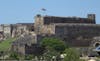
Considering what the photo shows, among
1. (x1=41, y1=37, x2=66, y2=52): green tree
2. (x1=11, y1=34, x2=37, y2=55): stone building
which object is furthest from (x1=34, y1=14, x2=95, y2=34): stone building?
(x1=41, y1=37, x2=66, y2=52): green tree

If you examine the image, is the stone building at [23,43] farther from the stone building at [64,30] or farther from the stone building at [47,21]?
the stone building at [47,21]

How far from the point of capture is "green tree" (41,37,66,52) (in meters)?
70.1

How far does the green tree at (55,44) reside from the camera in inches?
2761

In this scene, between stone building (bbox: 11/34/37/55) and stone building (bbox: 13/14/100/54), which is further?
stone building (bbox: 13/14/100/54)

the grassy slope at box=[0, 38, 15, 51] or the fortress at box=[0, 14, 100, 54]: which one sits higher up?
the fortress at box=[0, 14, 100, 54]

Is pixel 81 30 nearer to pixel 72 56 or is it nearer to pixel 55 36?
pixel 55 36

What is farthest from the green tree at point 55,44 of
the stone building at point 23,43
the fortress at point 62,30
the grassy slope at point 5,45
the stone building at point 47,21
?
the stone building at point 47,21

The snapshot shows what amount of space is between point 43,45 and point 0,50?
6653 millimetres

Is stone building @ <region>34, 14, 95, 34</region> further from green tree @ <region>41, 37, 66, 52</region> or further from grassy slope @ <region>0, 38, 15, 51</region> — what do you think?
green tree @ <region>41, 37, 66, 52</region>

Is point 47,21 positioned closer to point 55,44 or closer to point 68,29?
point 68,29

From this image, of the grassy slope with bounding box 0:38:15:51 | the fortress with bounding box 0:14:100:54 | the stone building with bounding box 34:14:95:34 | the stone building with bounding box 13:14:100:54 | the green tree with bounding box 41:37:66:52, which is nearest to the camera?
the green tree with bounding box 41:37:66:52

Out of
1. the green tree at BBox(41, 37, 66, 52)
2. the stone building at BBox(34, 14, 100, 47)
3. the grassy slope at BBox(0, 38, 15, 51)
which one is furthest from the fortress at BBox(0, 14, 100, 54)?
the green tree at BBox(41, 37, 66, 52)

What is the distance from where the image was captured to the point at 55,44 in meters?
70.9

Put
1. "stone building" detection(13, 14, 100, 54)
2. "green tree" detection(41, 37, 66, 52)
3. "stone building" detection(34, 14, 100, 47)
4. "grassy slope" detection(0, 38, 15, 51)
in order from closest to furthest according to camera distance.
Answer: "green tree" detection(41, 37, 66, 52)
"grassy slope" detection(0, 38, 15, 51)
"stone building" detection(13, 14, 100, 54)
"stone building" detection(34, 14, 100, 47)
